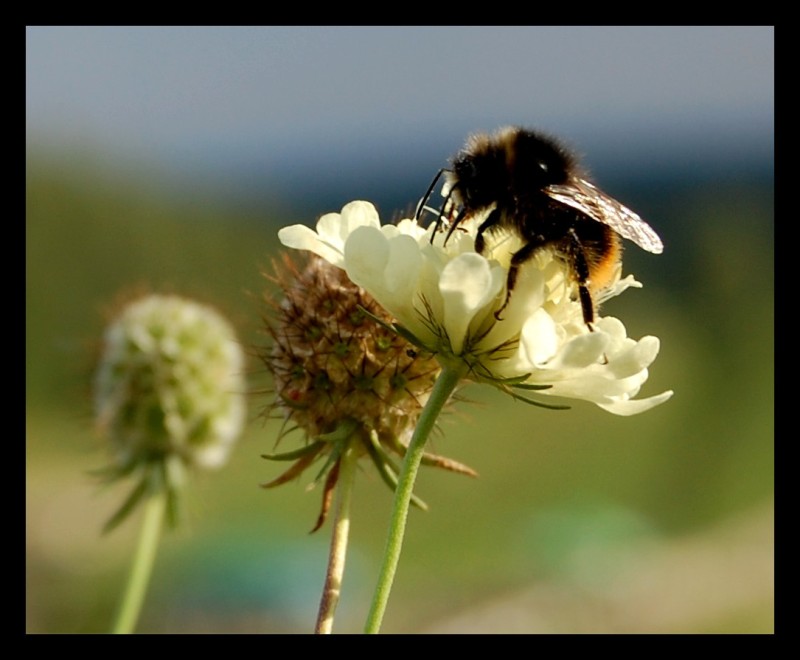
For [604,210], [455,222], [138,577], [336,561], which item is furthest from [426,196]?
[138,577]

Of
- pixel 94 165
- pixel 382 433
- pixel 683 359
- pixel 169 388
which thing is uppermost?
pixel 94 165

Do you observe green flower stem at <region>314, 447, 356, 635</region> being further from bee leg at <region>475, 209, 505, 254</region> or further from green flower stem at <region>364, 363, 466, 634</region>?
bee leg at <region>475, 209, 505, 254</region>

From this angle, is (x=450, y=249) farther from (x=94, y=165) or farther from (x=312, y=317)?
(x=94, y=165)

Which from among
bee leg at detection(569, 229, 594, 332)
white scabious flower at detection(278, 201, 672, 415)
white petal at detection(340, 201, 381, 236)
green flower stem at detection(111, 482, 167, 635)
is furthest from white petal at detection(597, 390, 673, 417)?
green flower stem at detection(111, 482, 167, 635)

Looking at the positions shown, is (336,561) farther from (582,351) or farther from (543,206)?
(543,206)

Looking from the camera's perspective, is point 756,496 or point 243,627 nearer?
point 243,627

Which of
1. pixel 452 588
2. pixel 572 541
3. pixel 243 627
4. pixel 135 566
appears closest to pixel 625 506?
pixel 572 541
